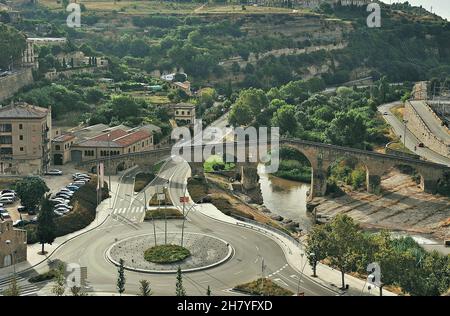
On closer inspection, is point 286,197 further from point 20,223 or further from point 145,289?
point 145,289

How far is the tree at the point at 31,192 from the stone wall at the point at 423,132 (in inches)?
1539

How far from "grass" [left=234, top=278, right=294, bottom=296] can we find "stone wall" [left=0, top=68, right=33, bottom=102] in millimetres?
46903

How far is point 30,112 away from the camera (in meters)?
59.5

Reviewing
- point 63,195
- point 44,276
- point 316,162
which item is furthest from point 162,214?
point 316,162

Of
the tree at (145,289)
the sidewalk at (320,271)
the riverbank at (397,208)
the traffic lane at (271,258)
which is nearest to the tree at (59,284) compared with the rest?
the tree at (145,289)

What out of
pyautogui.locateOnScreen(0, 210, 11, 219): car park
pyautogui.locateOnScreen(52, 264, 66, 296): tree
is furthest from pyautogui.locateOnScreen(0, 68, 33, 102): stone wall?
pyautogui.locateOnScreen(52, 264, 66, 296): tree

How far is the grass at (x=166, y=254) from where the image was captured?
41156mm

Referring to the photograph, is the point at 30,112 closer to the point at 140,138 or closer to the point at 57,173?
the point at 57,173

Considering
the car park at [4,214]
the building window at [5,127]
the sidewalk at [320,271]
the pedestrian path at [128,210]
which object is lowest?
the sidewalk at [320,271]

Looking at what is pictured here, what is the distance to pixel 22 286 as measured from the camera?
3697 centimetres

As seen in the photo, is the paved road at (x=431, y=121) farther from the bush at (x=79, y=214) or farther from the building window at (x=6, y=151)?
the building window at (x=6, y=151)

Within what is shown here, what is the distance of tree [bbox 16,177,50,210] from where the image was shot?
48531 millimetres

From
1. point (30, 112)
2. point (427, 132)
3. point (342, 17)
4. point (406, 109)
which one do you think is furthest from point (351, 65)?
point (30, 112)

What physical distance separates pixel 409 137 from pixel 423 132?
278cm
